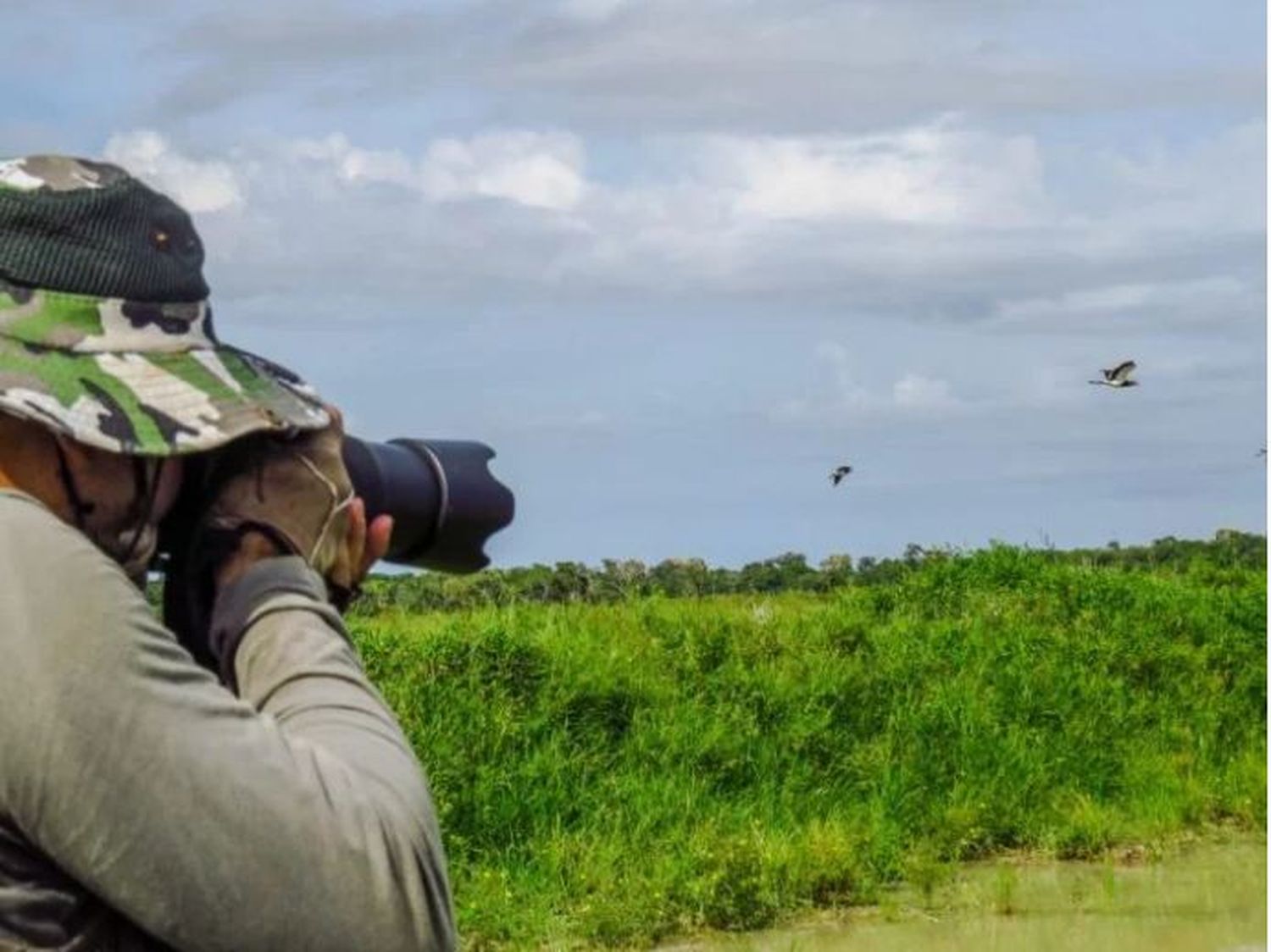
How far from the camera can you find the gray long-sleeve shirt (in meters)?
1.20

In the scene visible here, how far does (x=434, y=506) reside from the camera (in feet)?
5.38

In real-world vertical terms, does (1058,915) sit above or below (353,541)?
below

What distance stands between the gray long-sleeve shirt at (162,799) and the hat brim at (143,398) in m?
0.06

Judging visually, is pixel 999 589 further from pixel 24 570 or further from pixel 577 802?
pixel 24 570

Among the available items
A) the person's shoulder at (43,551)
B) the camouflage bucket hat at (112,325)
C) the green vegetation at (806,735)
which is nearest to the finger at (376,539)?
the camouflage bucket hat at (112,325)

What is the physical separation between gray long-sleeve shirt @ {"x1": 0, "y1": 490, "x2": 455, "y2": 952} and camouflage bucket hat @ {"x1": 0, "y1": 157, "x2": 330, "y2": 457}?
0.24 ft

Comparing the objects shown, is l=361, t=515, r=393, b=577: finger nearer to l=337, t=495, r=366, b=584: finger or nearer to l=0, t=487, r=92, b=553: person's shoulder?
l=337, t=495, r=366, b=584: finger

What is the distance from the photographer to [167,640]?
48.7 inches

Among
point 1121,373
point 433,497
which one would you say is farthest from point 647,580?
point 433,497

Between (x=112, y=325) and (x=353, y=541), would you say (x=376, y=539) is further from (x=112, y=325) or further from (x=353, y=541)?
(x=112, y=325)

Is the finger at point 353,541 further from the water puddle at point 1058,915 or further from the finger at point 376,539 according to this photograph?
the water puddle at point 1058,915

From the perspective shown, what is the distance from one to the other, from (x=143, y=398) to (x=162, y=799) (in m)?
0.23

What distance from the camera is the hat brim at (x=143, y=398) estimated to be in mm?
1281

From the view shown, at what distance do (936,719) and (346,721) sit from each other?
611 centimetres
